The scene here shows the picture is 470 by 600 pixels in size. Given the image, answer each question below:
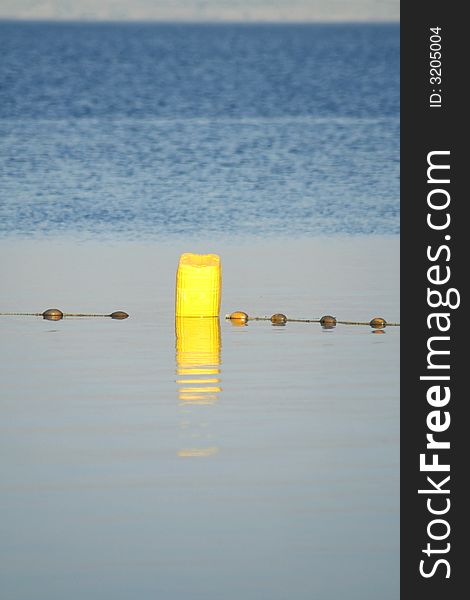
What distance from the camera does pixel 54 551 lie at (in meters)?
10.4

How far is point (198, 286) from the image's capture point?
18.4m

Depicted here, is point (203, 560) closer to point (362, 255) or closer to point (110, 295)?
point (110, 295)

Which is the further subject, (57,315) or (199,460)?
(57,315)

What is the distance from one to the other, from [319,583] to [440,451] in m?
2.12

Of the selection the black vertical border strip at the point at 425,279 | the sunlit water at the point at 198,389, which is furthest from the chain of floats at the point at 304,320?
the black vertical border strip at the point at 425,279

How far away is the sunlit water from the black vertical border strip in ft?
0.55

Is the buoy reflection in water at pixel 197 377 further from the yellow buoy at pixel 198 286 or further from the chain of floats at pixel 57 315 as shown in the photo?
the chain of floats at pixel 57 315

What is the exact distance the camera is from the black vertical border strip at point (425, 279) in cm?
1047

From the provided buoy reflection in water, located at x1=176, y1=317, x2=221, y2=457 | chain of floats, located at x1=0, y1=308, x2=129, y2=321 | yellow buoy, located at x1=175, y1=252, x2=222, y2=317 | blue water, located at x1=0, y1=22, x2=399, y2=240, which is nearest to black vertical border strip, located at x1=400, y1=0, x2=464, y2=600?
buoy reflection in water, located at x1=176, y1=317, x2=221, y2=457

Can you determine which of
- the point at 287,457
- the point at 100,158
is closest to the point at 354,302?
the point at 287,457

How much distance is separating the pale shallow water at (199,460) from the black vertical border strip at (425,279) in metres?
0.16

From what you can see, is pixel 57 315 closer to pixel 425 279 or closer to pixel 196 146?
pixel 425 279

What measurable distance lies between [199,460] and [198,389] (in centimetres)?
225

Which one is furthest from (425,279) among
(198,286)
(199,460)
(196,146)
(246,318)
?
(196,146)
